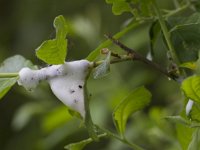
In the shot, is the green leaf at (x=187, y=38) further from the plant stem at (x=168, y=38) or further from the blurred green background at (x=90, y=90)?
the blurred green background at (x=90, y=90)

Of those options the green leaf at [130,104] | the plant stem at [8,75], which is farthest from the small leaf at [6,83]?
the green leaf at [130,104]

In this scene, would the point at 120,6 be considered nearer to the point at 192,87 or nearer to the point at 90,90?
the point at 192,87

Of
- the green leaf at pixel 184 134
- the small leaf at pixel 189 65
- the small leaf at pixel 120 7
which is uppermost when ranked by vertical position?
the small leaf at pixel 120 7

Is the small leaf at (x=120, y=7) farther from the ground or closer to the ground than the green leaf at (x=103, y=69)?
farther from the ground

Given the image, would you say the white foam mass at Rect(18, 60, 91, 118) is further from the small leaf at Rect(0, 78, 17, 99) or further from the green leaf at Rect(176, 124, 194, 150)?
the green leaf at Rect(176, 124, 194, 150)

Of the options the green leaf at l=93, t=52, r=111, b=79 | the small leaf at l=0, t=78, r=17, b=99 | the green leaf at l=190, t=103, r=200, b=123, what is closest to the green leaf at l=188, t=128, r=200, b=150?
the green leaf at l=190, t=103, r=200, b=123

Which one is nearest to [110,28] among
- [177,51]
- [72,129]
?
[72,129]

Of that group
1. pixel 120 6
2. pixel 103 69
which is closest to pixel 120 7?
pixel 120 6
